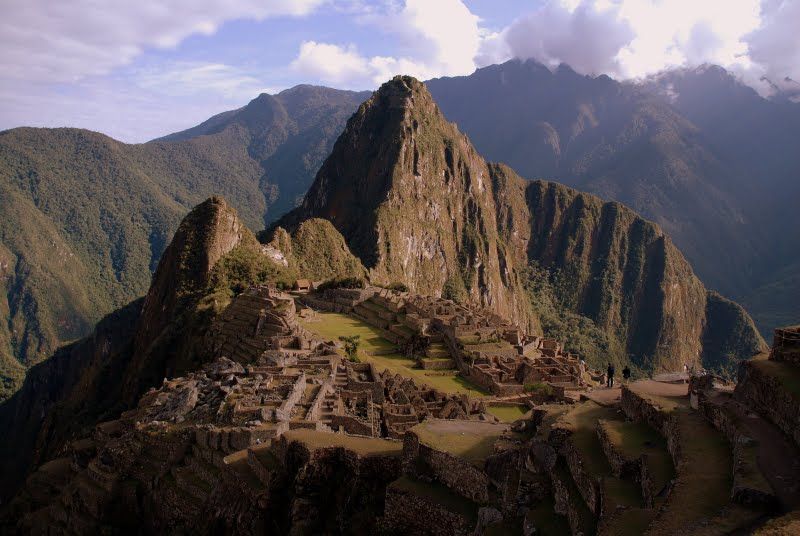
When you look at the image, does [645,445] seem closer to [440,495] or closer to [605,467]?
[605,467]

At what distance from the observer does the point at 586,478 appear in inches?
538

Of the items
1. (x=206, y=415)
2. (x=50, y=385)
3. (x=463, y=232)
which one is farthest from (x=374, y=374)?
(x=463, y=232)

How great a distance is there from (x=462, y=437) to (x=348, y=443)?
2.97 metres

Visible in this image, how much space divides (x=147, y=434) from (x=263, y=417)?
5607 millimetres

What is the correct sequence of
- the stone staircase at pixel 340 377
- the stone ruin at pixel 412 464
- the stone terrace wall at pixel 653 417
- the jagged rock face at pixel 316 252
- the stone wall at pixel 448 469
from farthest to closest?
the jagged rock face at pixel 316 252 < the stone staircase at pixel 340 377 < the stone wall at pixel 448 469 < the stone terrace wall at pixel 653 417 < the stone ruin at pixel 412 464

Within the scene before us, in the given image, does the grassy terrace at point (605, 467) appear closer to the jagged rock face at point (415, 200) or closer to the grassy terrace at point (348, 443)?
the grassy terrace at point (348, 443)

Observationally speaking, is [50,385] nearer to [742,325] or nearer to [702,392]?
[702,392]

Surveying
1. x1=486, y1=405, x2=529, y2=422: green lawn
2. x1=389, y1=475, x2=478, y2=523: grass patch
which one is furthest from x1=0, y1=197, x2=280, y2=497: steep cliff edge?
x1=389, y1=475, x2=478, y2=523: grass patch

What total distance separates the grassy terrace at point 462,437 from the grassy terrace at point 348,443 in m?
0.98

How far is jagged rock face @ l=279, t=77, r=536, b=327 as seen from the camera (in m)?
144

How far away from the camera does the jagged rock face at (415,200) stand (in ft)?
472

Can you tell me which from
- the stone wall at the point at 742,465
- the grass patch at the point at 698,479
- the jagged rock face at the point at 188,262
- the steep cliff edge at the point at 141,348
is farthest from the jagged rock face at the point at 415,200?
the grass patch at the point at 698,479

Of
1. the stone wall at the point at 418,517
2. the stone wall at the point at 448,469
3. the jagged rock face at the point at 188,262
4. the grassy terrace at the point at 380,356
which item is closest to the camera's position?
the stone wall at the point at 418,517

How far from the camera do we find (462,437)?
17547 mm
